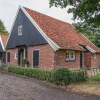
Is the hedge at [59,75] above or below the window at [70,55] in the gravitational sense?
below

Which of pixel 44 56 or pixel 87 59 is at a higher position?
pixel 44 56

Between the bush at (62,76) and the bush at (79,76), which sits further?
the bush at (79,76)

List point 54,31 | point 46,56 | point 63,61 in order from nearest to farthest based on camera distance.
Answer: point 46,56 < point 63,61 < point 54,31

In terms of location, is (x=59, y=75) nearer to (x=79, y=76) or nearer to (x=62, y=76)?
(x=62, y=76)

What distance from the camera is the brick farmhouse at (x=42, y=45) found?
1233 inches

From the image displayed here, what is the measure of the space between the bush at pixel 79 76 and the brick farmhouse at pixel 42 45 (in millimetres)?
7861

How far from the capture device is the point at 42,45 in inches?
1266

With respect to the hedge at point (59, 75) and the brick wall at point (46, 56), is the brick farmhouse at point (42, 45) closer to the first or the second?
the brick wall at point (46, 56)

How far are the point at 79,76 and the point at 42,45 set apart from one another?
11.1 m

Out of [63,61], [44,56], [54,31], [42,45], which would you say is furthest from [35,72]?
[54,31]

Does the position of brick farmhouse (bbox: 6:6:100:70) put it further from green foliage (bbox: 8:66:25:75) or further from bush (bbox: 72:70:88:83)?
bush (bbox: 72:70:88:83)

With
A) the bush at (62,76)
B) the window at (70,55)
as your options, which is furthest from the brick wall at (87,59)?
the bush at (62,76)

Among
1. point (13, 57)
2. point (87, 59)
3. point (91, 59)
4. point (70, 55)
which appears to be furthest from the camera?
point (91, 59)

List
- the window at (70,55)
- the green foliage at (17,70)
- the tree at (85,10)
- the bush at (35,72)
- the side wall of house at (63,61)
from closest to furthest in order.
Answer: the tree at (85,10)
the bush at (35,72)
the green foliage at (17,70)
the side wall of house at (63,61)
the window at (70,55)
